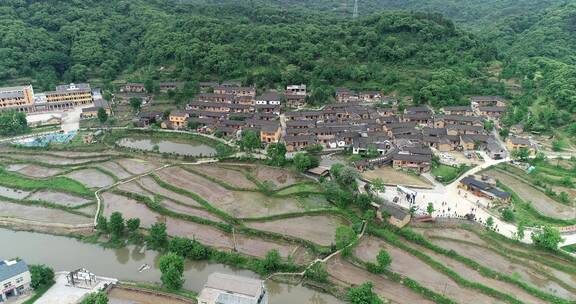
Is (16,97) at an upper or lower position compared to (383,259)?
upper

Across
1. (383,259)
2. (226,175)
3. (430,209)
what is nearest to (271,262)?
(383,259)

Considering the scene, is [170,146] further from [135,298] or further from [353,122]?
[135,298]

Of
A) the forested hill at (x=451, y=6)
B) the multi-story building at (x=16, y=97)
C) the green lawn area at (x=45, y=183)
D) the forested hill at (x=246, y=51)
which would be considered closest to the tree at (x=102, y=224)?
the green lawn area at (x=45, y=183)

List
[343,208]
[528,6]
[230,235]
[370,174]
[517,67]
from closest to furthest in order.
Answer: [230,235] < [343,208] < [370,174] < [517,67] < [528,6]

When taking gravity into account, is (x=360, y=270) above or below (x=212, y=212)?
below

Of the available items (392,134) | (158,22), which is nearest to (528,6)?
(392,134)

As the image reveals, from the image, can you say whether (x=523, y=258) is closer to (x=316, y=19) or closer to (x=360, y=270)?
(x=360, y=270)
